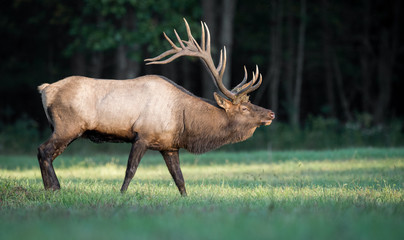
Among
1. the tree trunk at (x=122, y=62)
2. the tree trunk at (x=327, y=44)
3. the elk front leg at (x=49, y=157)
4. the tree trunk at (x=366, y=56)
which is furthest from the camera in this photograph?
the tree trunk at (x=327, y=44)

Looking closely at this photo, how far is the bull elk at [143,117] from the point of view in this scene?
350 inches

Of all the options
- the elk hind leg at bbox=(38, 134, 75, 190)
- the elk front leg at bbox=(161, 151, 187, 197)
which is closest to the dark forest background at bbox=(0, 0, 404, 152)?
the elk front leg at bbox=(161, 151, 187, 197)

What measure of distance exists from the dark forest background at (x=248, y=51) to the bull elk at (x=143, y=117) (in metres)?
10.8

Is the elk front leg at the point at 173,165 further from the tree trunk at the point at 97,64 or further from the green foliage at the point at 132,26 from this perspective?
the tree trunk at the point at 97,64

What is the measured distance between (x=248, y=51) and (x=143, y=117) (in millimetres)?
25194

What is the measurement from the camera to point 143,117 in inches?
349

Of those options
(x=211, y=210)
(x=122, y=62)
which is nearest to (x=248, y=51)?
(x=122, y=62)

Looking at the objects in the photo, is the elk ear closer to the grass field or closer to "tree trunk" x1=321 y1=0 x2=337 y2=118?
the grass field

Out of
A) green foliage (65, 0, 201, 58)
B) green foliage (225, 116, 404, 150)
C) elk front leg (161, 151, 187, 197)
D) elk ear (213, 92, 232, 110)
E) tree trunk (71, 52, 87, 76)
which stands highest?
green foliage (65, 0, 201, 58)

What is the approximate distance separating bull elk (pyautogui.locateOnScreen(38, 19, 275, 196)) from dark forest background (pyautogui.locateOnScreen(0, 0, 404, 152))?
10798mm

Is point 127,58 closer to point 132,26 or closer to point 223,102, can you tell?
point 132,26

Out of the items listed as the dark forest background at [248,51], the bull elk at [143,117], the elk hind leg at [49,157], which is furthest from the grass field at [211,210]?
the dark forest background at [248,51]

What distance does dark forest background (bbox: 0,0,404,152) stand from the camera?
21.1 m

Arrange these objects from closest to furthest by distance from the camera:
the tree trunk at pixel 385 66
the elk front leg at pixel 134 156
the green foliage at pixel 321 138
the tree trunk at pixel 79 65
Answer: the elk front leg at pixel 134 156, the green foliage at pixel 321 138, the tree trunk at pixel 79 65, the tree trunk at pixel 385 66
